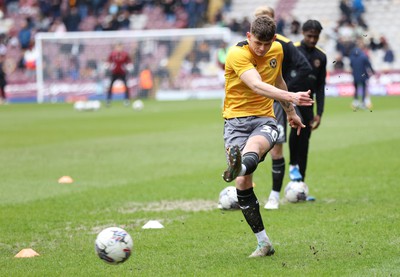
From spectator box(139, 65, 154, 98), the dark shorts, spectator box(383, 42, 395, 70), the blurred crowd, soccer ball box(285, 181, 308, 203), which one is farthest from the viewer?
the blurred crowd

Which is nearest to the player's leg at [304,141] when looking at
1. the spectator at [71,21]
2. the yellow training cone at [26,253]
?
the yellow training cone at [26,253]

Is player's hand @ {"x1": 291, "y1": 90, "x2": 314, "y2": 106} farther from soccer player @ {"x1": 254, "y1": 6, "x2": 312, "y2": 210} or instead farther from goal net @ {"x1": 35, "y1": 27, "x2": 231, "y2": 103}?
goal net @ {"x1": 35, "y1": 27, "x2": 231, "y2": 103}

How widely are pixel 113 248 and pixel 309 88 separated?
193 inches

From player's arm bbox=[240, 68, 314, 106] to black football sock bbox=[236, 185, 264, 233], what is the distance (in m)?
0.94

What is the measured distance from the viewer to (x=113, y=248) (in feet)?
22.4

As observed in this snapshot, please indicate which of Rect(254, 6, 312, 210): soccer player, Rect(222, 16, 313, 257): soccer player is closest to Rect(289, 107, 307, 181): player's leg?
Rect(254, 6, 312, 210): soccer player

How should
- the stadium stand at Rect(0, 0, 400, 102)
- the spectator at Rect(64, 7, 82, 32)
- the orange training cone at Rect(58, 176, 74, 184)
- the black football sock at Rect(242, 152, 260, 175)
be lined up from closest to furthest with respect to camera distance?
the black football sock at Rect(242, 152, 260, 175) < the orange training cone at Rect(58, 176, 74, 184) < the stadium stand at Rect(0, 0, 400, 102) < the spectator at Rect(64, 7, 82, 32)

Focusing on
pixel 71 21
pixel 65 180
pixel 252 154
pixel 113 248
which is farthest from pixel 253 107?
pixel 71 21

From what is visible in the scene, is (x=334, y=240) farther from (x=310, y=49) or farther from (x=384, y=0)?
(x=384, y=0)

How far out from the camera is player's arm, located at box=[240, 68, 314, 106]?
688cm

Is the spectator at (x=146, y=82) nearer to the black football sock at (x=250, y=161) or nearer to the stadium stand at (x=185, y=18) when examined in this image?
the stadium stand at (x=185, y=18)

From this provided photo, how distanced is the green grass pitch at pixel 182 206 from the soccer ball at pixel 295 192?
0.90 feet

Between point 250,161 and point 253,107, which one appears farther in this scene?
point 253,107

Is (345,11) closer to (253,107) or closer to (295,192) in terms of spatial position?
(295,192)
